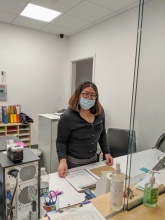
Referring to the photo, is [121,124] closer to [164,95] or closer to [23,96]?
[164,95]

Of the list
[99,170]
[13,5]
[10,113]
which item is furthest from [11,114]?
[99,170]

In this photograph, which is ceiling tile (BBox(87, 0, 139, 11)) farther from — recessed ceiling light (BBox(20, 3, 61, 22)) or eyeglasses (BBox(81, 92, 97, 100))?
eyeglasses (BBox(81, 92, 97, 100))

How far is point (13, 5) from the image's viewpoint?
278 cm

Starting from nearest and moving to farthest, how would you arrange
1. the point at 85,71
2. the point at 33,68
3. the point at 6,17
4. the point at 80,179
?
the point at 80,179, the point at 6,17, the point at 33,68, the point at 85,71

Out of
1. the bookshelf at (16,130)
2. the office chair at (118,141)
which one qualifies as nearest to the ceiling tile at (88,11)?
the office chair at (118,141)

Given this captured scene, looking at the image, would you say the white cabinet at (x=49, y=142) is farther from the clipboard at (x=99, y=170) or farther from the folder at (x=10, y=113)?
the clipboard at (x=99, y=170)

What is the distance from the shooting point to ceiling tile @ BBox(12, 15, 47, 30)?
11.0 feet

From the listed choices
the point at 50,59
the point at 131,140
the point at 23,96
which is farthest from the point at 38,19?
the point at 131,140

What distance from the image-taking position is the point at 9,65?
147 inches

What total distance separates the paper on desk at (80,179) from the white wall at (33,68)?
2.82 m

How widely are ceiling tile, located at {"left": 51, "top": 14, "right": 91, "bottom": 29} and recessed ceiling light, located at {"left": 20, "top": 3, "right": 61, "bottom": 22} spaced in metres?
0.12

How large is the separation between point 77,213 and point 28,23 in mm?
3637

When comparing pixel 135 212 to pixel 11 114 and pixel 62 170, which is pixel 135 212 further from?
pixel 11 114

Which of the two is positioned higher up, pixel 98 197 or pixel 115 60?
pixel 115 60
